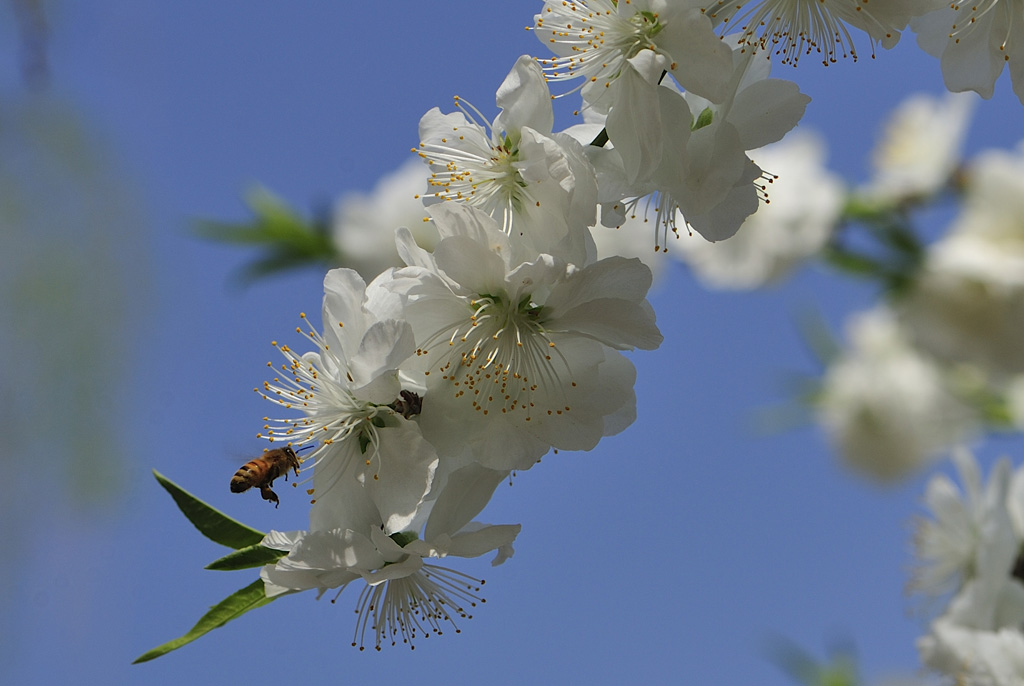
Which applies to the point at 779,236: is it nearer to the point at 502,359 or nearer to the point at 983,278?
the point at 983,278

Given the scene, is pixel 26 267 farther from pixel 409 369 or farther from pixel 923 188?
pixel 409 369

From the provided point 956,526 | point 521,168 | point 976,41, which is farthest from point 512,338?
point 956,526

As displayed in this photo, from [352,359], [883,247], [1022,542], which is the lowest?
[352,359]

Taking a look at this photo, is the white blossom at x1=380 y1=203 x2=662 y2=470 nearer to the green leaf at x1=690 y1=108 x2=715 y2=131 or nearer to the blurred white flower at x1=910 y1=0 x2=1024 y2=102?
the green leaf at x1=690 y1=108 x2=715 y2=131

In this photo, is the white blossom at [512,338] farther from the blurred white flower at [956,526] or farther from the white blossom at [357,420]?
the blurred white flower at [956,526]

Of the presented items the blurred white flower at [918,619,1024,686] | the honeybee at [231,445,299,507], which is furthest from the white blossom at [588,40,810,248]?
the blurred white flower at [918,619,1024,686]

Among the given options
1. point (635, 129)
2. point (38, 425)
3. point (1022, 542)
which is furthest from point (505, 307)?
point (38, 425)
